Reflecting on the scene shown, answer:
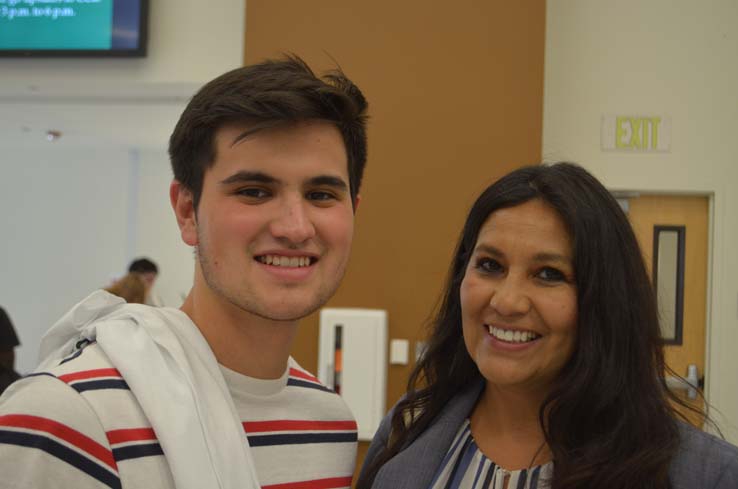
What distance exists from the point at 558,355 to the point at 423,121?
9.42ft

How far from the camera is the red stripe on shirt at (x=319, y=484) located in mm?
1523

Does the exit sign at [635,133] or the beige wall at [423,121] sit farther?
the exit sign at [635,133]

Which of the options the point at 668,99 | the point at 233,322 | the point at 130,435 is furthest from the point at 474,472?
the point at 668,99

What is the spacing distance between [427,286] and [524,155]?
A: 911 mm

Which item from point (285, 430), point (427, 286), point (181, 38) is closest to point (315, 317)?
point (427, 286)

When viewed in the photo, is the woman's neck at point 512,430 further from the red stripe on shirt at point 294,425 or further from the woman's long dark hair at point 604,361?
the red stripe on shirt at point 294,425

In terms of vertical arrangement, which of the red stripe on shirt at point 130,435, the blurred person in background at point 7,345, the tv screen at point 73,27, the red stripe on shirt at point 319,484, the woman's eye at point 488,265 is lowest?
the blurred person in background at point 7,345

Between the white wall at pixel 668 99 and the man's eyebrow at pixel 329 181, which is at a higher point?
the white wall at pixel 668 99

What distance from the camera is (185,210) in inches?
62.7

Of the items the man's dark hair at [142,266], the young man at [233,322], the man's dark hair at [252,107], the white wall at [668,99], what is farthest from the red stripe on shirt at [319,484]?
the man's dark hair at [142,266]

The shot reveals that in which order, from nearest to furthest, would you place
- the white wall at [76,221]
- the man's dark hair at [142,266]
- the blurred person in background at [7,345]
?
1. the blurred person in background at [7,345]
2. the man's dark hair at [142,266]
3. the white wall at [76,221]

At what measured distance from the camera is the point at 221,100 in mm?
1510

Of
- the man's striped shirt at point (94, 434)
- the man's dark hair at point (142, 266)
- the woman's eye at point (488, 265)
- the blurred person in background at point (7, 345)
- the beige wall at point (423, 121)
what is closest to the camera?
the man's striped shirt at point (94, 434)

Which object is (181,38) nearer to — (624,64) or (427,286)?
(427,286)
